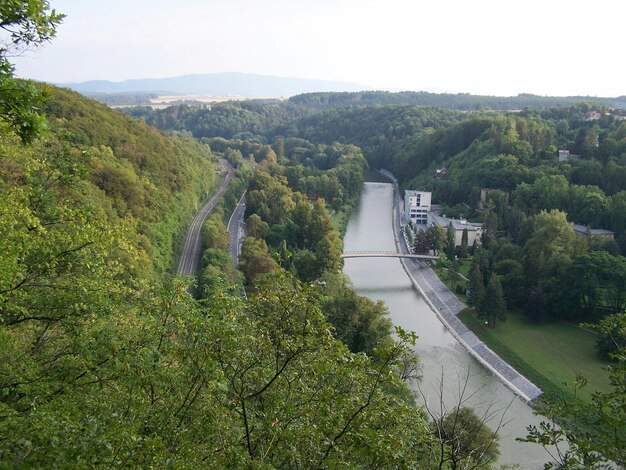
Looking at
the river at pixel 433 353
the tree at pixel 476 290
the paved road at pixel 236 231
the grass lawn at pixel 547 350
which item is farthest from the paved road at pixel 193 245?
the grass lawn at pixel 547 350

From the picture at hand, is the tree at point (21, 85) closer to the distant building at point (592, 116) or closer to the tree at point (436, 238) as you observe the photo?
the tree at point (436, 238)

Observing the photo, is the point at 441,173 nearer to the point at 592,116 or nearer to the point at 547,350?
the point at 592,116

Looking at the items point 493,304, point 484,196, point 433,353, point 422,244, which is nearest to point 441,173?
point 484,196

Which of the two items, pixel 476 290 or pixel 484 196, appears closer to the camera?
pixel 476 290

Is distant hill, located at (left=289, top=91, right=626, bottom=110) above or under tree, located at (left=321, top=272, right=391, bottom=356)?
above

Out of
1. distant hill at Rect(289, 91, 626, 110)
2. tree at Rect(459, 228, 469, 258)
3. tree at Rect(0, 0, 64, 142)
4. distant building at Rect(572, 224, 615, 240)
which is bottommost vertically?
tree at Rect(459, 228, 469, 258)

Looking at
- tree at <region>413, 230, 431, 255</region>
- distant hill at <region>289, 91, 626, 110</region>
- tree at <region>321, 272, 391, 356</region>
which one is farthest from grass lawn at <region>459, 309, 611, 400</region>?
distant hill at <region>289, 91, 626, 110</region>

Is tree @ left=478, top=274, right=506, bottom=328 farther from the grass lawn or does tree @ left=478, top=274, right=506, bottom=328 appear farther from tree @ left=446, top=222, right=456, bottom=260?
tree @ left=446, top=222, right=456, bottom=260
